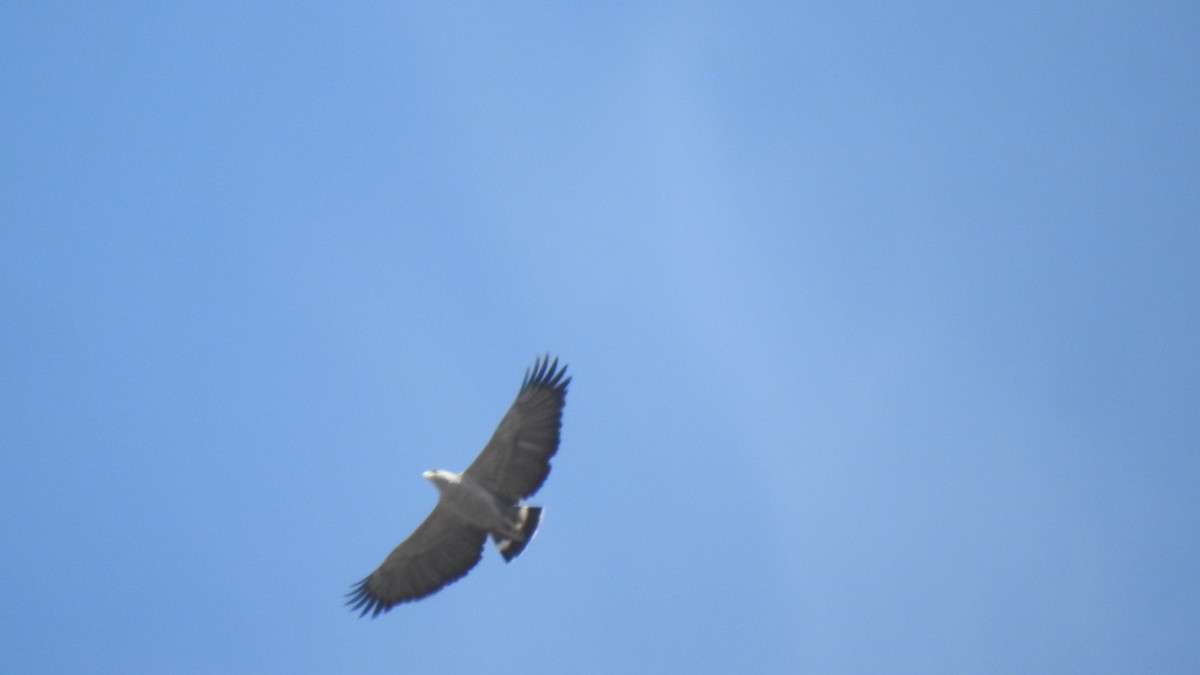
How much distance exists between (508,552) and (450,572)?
3.15 feet

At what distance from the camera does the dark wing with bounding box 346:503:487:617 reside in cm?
1391

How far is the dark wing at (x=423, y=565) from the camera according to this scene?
45.6 feet

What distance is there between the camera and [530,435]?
13.3 m

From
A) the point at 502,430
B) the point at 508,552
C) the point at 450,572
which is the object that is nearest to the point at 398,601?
the point at 450,572

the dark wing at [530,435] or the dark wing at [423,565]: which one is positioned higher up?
the dark wing at [530,435]

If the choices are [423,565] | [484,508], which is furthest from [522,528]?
[423,565]

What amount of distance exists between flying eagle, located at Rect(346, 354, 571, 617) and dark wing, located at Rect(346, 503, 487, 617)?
0.01m

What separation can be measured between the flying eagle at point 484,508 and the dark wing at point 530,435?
0.01 metres

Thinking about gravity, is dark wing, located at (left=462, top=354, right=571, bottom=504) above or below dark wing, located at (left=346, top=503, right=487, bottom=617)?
above

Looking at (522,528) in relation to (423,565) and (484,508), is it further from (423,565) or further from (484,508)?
(423,565)

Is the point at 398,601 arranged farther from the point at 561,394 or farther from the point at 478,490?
the point at 561,394

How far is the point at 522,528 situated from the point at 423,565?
1570 millimetres

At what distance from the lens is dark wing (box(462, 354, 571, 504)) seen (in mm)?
13266

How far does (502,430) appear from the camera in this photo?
1321cm
